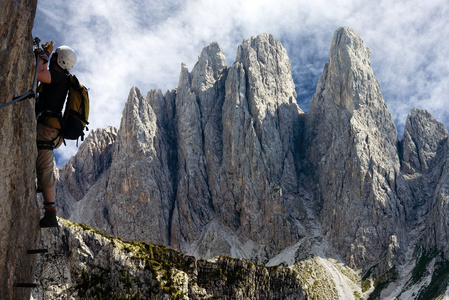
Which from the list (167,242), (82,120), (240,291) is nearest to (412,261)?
(240,291)

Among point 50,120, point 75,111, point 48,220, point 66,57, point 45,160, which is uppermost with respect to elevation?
point 66,57

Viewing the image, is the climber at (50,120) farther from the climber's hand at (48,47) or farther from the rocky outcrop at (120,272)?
the rocky outcrop at (120,272)

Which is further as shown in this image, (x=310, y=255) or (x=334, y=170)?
(x=334, y=170)

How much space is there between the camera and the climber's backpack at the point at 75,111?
11.8m

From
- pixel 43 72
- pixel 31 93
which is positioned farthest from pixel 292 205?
pixel 31 93

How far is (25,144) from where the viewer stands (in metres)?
9.58

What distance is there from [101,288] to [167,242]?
87.9 m

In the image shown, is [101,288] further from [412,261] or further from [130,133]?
[412,261]

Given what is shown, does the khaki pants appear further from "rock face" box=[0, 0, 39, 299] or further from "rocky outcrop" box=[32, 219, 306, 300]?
"rocky outcrop" box=[32, 219, 306, 300]

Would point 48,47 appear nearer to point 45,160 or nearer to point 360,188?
point 45,160

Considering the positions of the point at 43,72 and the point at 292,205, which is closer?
the point at 43,72

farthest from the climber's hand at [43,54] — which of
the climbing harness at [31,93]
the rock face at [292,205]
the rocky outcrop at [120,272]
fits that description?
the rock face at [292,205]

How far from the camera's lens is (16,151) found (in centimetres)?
913

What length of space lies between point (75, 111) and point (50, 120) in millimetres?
920
